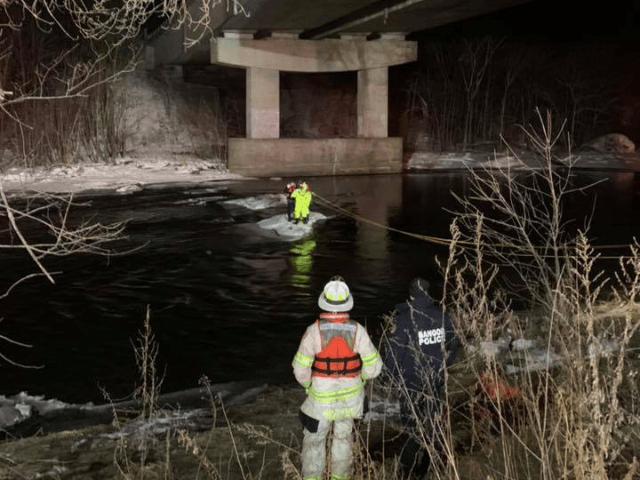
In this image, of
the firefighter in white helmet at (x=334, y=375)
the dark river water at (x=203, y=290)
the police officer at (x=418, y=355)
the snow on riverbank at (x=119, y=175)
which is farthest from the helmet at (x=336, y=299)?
the snow on riverbank at (x=119, y=175)

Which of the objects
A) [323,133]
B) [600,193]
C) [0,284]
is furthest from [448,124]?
[0,284]

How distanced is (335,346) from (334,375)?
196mm

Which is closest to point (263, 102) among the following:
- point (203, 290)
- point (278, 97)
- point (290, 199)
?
point (278, 97)

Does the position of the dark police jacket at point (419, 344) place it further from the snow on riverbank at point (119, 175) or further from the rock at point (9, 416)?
the snow on riverbank at point (119, 175)

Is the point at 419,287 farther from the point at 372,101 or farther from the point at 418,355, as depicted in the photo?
the point at 372,101

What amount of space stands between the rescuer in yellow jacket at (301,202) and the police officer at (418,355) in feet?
36.1

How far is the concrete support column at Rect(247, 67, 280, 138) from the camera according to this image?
1220 inches

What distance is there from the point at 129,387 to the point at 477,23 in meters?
48.7

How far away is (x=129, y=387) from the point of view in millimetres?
7566

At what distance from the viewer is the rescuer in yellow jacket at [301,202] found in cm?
1627

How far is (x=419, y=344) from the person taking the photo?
200 inches

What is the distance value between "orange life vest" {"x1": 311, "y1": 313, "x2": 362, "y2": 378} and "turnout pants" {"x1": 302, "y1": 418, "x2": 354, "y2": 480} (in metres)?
0.40

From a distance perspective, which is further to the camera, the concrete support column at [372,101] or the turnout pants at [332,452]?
the concrete support column at [372,101]

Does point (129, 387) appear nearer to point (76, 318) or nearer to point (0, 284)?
point (76, 318)
